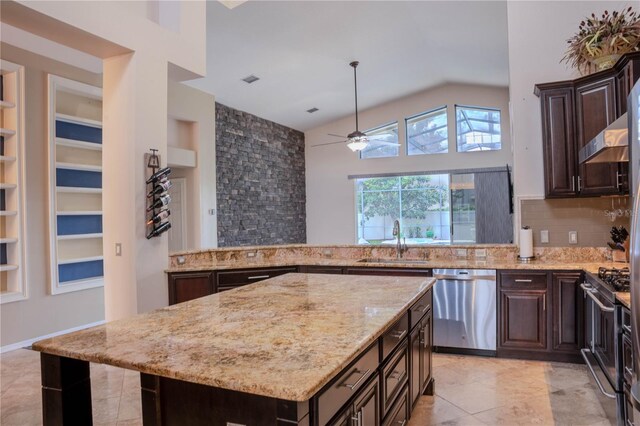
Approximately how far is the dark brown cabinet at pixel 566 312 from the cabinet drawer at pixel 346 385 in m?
2.55

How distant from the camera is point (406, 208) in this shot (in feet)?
29.9

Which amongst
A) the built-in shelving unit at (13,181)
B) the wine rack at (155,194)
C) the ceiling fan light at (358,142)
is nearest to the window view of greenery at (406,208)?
the ceiling fan light at (358,142)

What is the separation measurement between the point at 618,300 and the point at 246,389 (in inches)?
88.8

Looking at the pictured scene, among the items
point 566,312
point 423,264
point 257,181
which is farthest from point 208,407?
point 257,181

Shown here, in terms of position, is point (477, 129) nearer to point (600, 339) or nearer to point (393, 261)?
point (393, 261)

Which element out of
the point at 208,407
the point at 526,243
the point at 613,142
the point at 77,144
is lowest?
the point at 208,407

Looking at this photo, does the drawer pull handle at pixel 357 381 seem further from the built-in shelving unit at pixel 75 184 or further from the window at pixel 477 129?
the window at pixel 477 129

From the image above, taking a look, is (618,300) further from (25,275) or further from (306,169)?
(306,169)

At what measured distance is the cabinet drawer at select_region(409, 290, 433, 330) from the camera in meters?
2.25

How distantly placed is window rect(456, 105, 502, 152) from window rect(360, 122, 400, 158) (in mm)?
1351

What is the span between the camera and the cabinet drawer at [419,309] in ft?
7.38

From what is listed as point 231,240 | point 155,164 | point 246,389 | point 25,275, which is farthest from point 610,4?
point 25,275

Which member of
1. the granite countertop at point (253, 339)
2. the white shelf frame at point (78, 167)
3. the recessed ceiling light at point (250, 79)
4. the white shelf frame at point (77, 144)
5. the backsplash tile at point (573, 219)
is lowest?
the granite countertop at point (253, 339)

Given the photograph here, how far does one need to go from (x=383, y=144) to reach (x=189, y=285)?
627cm
